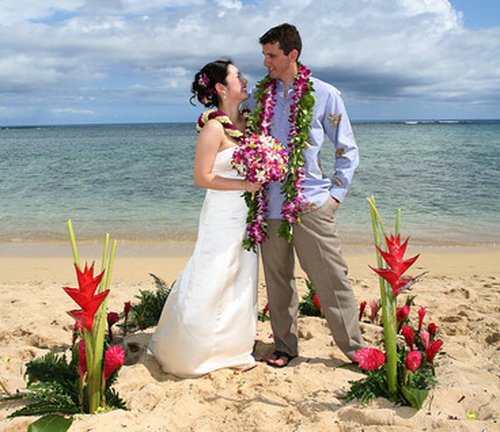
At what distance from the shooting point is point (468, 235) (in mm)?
11750

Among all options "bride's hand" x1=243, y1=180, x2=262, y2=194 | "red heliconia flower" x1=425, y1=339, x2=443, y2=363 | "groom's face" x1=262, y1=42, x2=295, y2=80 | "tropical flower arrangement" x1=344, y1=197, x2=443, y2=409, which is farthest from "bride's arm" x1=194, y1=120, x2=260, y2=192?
"red heliconia flower" x1=425, y1=339, x2=443, y2=363

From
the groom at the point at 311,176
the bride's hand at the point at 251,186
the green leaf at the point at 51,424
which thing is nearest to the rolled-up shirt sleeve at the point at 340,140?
the groom at the point at 311,176

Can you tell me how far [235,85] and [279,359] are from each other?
2.14 metres

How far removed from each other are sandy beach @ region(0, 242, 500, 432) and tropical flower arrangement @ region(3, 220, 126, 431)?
114mm

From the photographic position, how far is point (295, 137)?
4.23 m

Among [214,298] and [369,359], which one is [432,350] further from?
[214,298]

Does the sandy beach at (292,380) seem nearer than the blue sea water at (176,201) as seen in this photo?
Yes

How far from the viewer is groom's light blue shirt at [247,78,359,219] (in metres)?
4.32

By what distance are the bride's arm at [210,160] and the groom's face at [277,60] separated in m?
0.57

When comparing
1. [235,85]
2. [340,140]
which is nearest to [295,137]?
[340,140]

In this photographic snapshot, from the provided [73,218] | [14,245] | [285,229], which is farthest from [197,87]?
[73,218]

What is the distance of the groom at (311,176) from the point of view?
425 centimetres

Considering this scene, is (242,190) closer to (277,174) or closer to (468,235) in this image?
(277,174)

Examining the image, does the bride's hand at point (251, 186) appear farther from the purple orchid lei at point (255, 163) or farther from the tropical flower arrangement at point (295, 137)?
the tropical flower arrangement at point (295, 137)
